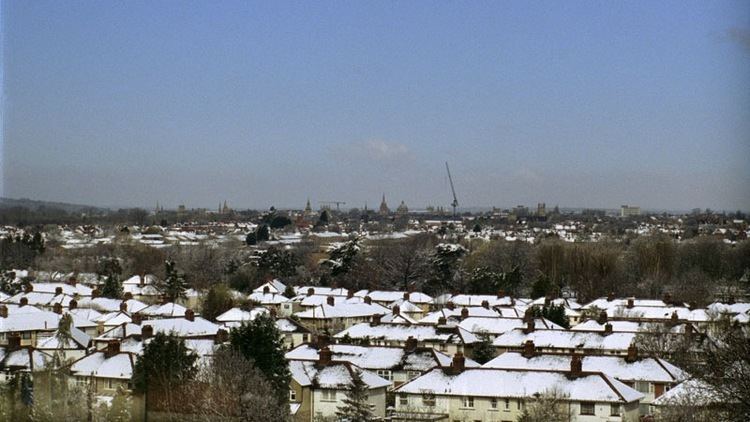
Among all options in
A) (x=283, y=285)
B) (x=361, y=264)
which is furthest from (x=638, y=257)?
(x=283, y=285)

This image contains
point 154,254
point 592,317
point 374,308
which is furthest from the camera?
point 154,254

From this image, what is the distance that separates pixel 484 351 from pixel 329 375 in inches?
298

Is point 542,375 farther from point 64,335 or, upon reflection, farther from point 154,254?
point 154,254

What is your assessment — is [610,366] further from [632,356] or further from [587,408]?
[587,408]

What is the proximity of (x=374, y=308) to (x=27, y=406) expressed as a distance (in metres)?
25.1

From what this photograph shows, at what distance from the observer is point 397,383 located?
79.8 ft

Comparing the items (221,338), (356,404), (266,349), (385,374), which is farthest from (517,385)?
(221,338)

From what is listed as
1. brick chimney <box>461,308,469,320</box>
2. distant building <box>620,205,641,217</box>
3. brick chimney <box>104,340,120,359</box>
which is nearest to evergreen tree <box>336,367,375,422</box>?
brick chimney <box>104,340,120,359</box>

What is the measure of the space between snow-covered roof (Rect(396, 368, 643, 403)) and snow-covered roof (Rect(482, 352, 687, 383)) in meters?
0.96

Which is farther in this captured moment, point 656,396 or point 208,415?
point 656,396

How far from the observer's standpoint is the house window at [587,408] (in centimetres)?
2072

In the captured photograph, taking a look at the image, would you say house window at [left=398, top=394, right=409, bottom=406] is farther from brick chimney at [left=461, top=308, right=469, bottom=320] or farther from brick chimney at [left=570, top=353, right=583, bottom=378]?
brick chimney at [left=461, top=308, right=469, bottom=320]

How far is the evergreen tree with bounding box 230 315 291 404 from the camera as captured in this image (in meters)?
20.6

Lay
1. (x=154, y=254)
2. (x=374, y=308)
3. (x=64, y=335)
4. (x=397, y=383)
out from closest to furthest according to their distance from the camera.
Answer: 1. (x=397, y=383)
2. (x=64, y=335)
3. (x=374, y=308)
4. (x=154, y=254)
